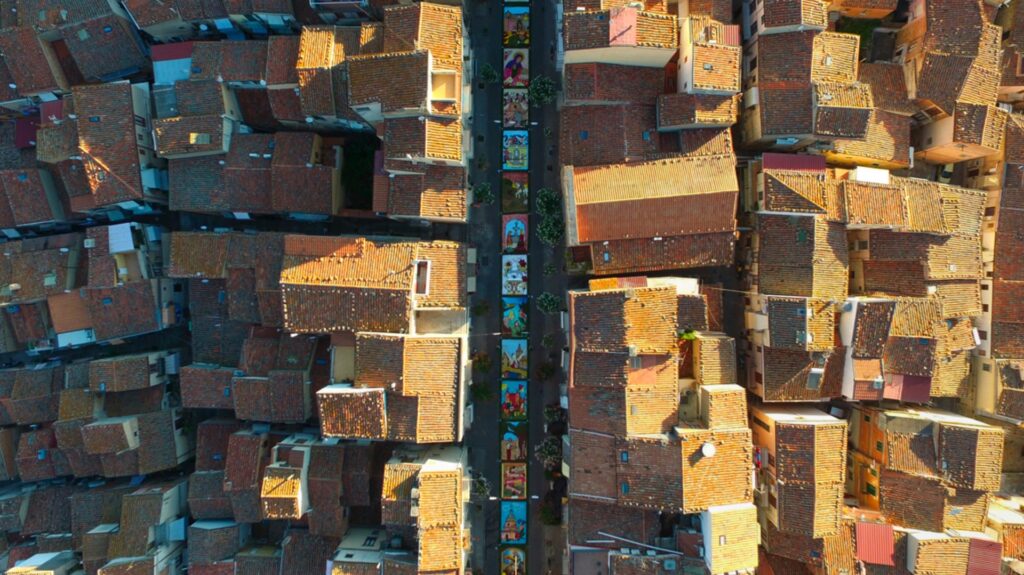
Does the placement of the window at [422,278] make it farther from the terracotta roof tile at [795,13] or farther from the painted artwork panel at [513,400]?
the terracotta roof tile at [795,13]

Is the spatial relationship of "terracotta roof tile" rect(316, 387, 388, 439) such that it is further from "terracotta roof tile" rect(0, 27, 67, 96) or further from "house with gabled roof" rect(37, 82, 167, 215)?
"terracotta roof tile" rect(0, 27, 67, 96)

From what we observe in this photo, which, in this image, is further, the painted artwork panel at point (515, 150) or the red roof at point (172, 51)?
the painted artwork panel at point (515, 150)

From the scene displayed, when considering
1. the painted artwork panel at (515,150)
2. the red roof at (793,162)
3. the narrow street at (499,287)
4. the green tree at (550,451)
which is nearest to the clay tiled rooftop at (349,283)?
the narrow street at (499,287)

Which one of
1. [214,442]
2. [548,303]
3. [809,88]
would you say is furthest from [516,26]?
[214,442]

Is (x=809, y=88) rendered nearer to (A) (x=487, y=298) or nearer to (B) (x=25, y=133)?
(A) (x=487, y=298)

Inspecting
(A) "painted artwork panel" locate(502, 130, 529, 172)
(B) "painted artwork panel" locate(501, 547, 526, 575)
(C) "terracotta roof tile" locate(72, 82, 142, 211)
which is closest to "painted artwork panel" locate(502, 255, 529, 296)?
(A) "painted artwork panel" locate(502, 130, 529, 172)

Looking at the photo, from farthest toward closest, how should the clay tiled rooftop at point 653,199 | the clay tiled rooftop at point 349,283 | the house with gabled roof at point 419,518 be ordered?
the clay tiled rooftop at point 653,199, the clay tiled rooftop at point 349,283, the house with gabled roof at point 419,518

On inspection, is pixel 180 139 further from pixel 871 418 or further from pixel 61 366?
pixel 871 418
